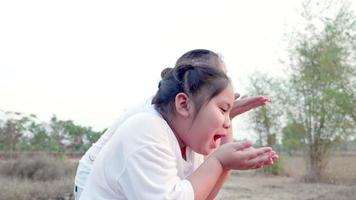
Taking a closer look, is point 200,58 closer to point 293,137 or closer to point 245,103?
point 245,103

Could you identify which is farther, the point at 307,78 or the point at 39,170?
the point at 307,78

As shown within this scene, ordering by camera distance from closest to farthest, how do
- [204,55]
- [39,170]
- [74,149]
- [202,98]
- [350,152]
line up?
[202,98], [204,55], [39,170], [350,152], [74,149]

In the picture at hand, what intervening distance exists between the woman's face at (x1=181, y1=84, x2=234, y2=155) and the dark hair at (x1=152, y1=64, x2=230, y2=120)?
1 cm

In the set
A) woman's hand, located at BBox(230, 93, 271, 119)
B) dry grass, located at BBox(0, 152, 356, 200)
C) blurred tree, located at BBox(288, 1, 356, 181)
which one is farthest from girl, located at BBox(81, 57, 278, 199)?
blurred tree, located at BBox(288, 1, 356, 181)

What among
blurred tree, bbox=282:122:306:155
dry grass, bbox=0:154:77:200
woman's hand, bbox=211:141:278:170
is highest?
woman's hand, bbox=211:141:278:170

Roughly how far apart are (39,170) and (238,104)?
806 centimetres

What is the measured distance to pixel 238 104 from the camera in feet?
4.71

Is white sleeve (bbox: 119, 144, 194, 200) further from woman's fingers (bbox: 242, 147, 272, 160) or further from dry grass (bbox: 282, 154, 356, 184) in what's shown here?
dry grass (bbox: 282, 154, 356, 184)

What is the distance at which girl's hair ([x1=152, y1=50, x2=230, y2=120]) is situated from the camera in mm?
1112

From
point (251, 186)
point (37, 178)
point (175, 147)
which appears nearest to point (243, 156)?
point (175, 147)

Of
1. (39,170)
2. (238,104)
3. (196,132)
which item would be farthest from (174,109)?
(39,170)

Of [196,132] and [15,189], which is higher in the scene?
[196,132]

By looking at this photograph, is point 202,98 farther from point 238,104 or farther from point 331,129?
point 331,129

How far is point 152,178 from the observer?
1.03 meters
